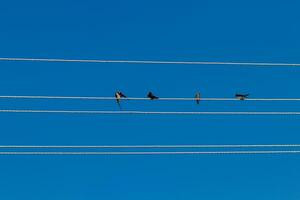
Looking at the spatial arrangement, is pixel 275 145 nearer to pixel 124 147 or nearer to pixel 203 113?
pixel 203 113

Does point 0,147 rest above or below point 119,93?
below

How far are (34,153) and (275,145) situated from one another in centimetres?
470

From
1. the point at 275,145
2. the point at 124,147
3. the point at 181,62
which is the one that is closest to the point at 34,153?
the point at 124,147

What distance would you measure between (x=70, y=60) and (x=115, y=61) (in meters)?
0.87

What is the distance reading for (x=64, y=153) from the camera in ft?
47.2

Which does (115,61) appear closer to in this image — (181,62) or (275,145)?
(181,62)

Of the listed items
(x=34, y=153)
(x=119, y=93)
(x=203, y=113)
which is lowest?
(x=34, y=153)

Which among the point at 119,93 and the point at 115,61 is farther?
the point at 119,93

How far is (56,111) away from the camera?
14.2 m

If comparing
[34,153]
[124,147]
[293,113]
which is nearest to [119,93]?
[124,147]

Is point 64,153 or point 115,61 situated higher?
point 115,61

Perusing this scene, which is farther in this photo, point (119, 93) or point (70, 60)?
point (119, 93)

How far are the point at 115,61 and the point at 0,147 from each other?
2.78 metres

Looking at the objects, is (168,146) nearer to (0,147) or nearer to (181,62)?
(181,62)
